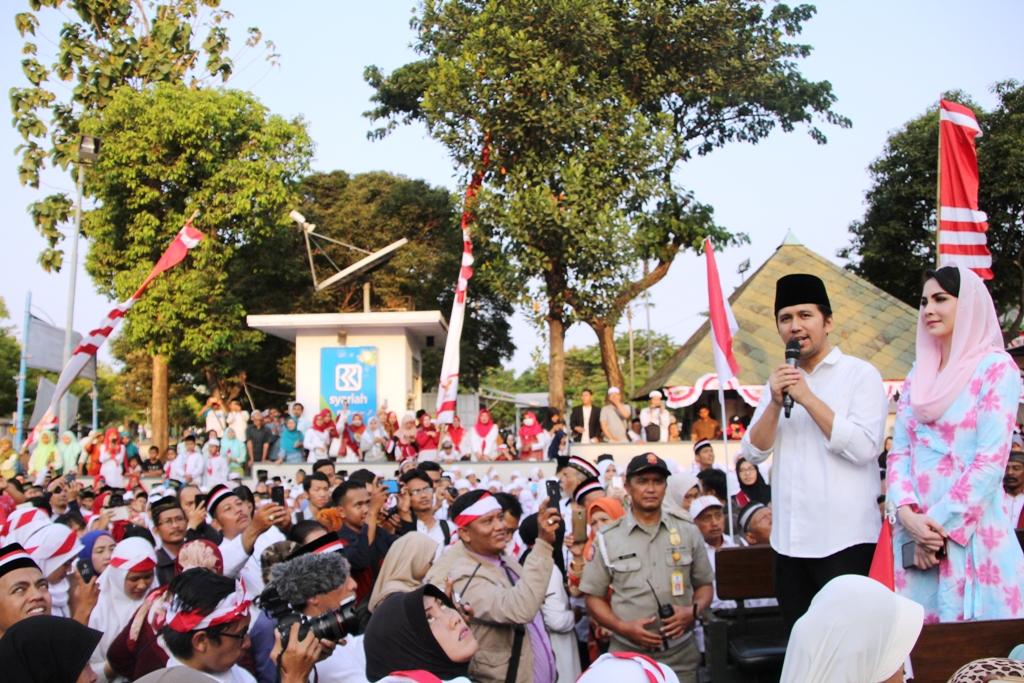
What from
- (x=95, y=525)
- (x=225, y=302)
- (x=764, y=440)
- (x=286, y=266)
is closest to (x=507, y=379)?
(x=286, y=266)

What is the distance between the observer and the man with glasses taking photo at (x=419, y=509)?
726cm

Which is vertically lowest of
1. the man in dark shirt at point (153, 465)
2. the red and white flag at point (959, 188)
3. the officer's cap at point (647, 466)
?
the man in dark shirt at point (153, 465)

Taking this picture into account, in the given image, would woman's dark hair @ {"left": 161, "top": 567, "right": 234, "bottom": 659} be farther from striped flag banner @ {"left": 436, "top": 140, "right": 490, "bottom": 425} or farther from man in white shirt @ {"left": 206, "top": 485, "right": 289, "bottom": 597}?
striped flag banner @ {"left": 436, "top": 140, "right": 490, "bottom": 425}

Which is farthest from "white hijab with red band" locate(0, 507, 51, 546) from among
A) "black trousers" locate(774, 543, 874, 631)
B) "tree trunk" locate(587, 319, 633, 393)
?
"tree trunk" locate(587, 319, 633, 393)

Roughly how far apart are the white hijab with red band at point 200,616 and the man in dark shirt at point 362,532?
1939 mm

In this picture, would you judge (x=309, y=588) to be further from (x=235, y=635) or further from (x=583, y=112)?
(x=583, y=112)

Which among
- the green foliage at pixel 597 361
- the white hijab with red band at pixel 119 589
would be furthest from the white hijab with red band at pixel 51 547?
the green foliage at pixel 597 361

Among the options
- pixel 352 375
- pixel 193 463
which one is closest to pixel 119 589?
pixel 193 463

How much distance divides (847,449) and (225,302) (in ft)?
82.1

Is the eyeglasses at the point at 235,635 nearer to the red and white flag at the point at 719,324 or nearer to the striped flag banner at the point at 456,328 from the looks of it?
the red and white flag at the point at 719,324

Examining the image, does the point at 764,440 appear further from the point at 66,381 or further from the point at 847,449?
the point at 66,381

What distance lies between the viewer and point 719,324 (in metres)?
9.55

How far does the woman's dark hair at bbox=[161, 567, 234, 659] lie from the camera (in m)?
3.58

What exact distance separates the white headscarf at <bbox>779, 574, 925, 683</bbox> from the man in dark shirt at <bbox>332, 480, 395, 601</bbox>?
3781mm
